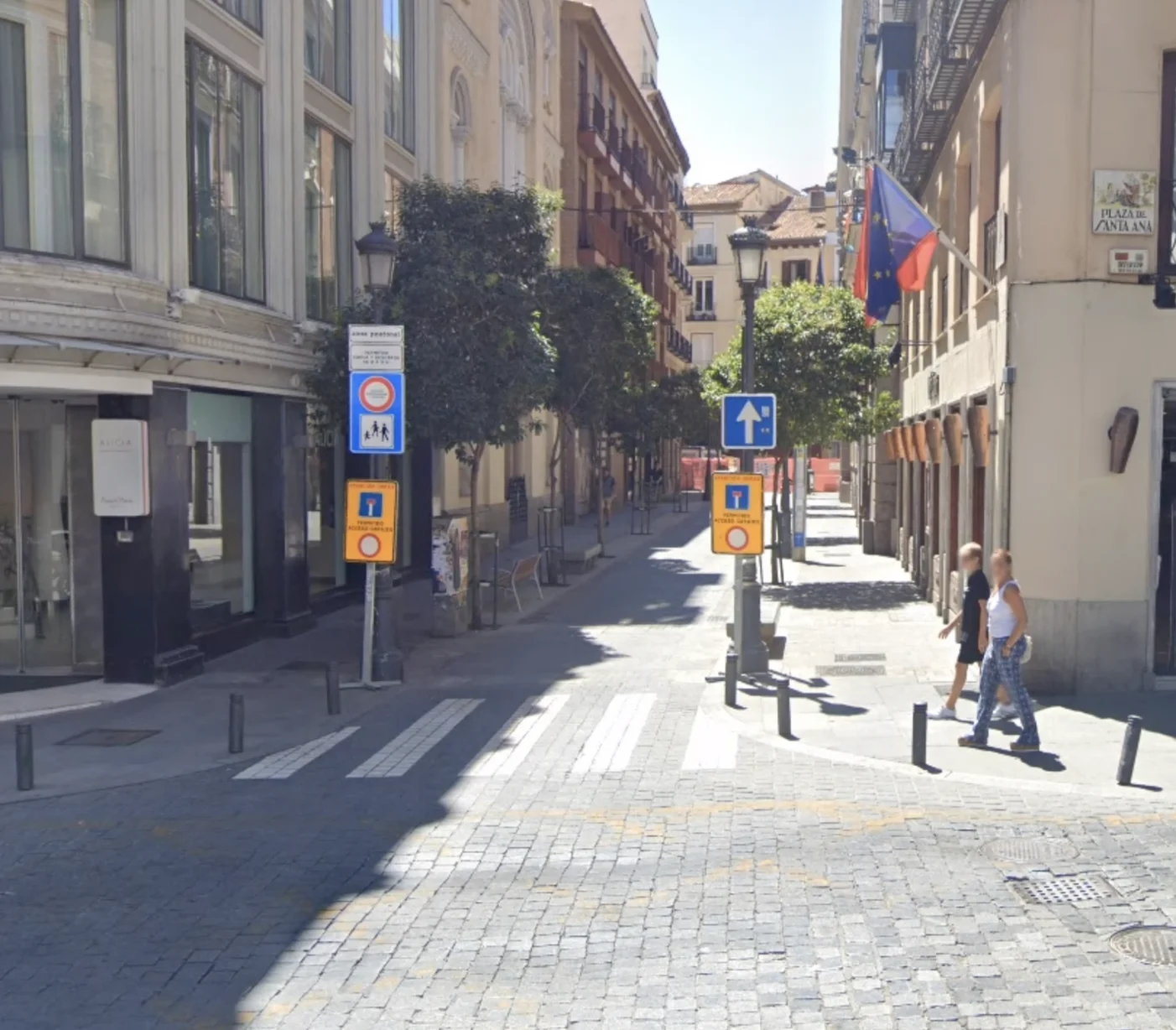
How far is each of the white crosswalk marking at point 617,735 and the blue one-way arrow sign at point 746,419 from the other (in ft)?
9.95

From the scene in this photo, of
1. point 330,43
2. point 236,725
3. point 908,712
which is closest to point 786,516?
point 330,43

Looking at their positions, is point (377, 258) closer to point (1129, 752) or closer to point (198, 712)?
point (198, 712)

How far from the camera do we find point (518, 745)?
12.1 m

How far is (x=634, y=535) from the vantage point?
1609 inches

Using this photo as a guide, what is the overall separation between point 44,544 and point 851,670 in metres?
9.63

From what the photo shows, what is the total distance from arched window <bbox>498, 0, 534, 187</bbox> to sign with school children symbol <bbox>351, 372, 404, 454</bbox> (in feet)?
67.0

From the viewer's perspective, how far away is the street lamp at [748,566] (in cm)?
1509

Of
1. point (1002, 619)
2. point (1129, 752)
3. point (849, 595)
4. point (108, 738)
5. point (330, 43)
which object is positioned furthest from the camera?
point (849, 595)

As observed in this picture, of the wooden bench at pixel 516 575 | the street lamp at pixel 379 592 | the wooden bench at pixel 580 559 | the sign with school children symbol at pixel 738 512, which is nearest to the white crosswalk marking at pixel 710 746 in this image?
the sign with school children symbol at pixel 738 512

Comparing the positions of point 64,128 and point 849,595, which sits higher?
point 64,128

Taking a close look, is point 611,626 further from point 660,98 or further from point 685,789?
point 660,98

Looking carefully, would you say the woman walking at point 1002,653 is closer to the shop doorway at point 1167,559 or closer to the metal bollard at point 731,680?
the metal bollard at point 731,680

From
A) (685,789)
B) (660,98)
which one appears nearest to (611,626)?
(685,789)

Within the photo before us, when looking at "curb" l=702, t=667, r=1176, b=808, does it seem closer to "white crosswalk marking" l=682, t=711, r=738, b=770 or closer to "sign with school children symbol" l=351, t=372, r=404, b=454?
"white crosswalk marking" l=682, t=711, r=738, b=770
